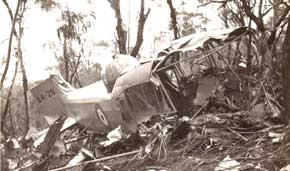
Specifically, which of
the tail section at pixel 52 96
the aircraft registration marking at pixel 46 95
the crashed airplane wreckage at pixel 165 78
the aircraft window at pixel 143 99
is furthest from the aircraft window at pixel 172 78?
the aircraft registration marking at pixel 46 95

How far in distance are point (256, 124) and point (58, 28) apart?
1874 centimetres

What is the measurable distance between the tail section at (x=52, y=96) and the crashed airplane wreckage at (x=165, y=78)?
195cm

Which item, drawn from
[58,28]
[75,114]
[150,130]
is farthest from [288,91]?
[58,28]

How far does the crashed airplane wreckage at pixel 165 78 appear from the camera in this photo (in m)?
10.5

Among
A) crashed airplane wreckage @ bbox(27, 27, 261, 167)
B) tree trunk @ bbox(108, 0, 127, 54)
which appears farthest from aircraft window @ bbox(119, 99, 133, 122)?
tree trunk @ bbox(108, 0, 127, 54)

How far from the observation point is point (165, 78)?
1084 centimetres

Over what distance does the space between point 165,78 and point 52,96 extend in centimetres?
697

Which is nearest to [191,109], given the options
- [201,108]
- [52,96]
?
[201,108]

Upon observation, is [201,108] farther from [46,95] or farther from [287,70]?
[46,95]

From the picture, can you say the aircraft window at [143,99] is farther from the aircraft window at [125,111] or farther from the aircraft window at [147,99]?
the aircraft window at [125,111]

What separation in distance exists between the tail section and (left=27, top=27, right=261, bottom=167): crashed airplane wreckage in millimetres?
1947

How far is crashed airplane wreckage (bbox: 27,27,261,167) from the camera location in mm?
10477

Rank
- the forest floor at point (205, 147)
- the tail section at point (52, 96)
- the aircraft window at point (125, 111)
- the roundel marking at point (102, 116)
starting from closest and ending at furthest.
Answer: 1. the forest floor at point (205, 147)
2. the aircraft window at point (125, 111)
3. the roundel marking at point (102, 116)
4. the tail section at point (52, 96)

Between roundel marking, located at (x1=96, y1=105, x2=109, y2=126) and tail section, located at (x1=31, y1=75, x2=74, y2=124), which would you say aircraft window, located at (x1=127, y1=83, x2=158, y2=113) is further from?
tail section, located at (x1=31, y1=75, x2=74, y2=124)
